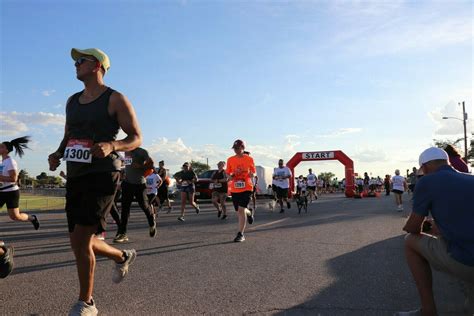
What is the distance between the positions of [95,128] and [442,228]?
2.69 metres

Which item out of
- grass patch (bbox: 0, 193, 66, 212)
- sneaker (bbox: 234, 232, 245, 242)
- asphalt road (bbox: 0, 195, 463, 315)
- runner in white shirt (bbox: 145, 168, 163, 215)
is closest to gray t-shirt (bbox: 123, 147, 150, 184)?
asphalt road (bbox: 0, 195, 463, 315)

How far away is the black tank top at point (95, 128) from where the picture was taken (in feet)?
11.4

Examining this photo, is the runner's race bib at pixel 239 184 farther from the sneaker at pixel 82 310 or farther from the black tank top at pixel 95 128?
the sneaker at pixel 82 310

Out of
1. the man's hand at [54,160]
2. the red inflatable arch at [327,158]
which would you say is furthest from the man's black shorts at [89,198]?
Result: the red inflatable arch at [327,158]

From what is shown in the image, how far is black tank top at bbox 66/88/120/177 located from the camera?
3463 millimetres

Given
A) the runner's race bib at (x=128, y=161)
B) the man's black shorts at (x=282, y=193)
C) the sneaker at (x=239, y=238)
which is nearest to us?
the sneaker at (x=239, y=238)

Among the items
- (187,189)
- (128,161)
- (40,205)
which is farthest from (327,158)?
(128,161)

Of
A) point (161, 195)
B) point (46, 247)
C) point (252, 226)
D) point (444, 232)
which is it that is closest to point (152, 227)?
point (46, 247)

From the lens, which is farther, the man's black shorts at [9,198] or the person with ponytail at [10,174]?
the man's black shorts at [9,198]

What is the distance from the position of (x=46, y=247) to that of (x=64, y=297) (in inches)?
145

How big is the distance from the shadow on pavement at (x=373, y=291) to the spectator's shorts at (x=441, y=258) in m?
0.57

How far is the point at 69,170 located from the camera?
3521 mm

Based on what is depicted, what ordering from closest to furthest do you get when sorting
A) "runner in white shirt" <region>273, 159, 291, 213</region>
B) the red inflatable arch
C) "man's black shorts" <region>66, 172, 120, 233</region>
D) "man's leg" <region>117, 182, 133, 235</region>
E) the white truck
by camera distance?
"man's black shorts" <region>66, 172, 120, 233</region> → "man's leg" <region>117, 182, 133, 235</region> → "runner in white shirt" <region>273, 159, 291, 213</region> → the white truck → the red inflatable arch

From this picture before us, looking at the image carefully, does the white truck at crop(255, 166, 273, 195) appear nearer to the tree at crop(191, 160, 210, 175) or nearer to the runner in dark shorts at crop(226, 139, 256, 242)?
the runner in dark shorts at crop(226, 139, 256, 242)
